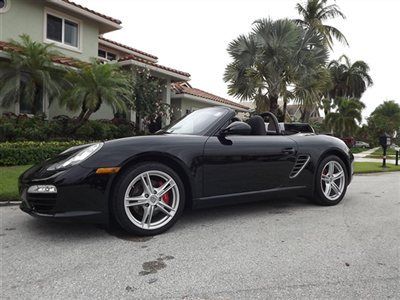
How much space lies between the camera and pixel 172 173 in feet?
11.1

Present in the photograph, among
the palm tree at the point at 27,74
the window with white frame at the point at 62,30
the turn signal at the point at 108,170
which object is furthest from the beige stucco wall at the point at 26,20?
the turn signal at the point at 108,170

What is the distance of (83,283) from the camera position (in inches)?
89.8

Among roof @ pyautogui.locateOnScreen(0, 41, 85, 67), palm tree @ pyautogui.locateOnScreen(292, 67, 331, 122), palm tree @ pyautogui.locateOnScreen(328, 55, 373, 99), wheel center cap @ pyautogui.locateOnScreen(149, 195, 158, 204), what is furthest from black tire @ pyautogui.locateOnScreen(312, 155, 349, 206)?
palm tree @ pyautogui.locateOnScreen(328, 55, 373, 99)

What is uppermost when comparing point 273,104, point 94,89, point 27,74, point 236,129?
point 27,74

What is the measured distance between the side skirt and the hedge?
5573 millimetres

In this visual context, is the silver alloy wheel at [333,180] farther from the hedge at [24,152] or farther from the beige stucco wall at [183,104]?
the beige stucco wall at [183,104]

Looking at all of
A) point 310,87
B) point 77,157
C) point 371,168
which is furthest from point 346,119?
point 77,157

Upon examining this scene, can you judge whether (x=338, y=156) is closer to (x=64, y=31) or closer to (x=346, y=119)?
(x=64, y=31)

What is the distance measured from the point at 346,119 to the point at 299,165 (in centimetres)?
3281

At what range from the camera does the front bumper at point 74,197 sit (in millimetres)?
2926

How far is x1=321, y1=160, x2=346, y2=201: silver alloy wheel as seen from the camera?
4.68 m

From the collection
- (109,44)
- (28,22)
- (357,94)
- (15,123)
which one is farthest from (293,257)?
(357,94)

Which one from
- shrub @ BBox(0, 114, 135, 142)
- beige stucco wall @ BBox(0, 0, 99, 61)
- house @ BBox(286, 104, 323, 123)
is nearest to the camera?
shrub @ BBox(0, 114, 135, 142)

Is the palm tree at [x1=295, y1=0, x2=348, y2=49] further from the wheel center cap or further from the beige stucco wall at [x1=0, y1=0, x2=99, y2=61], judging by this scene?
the wheel center cap
